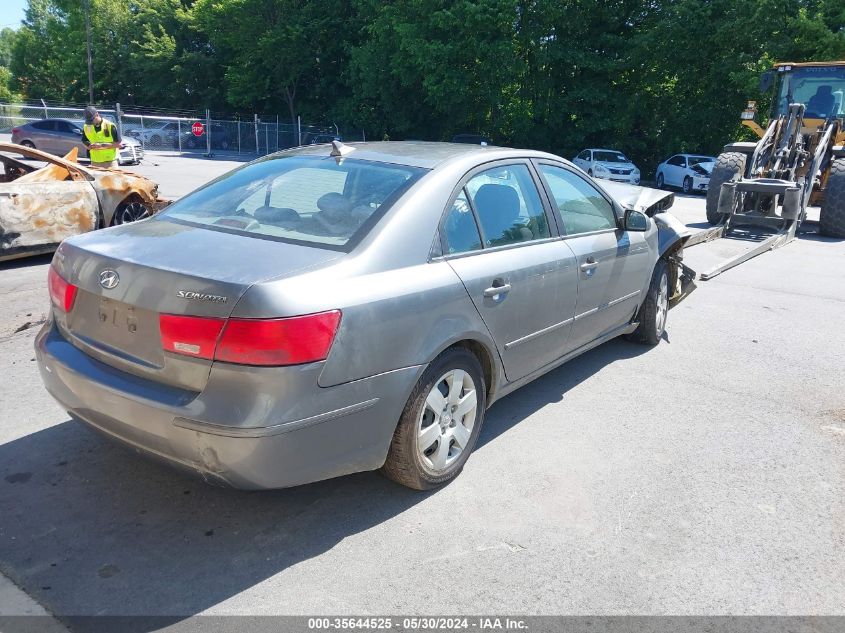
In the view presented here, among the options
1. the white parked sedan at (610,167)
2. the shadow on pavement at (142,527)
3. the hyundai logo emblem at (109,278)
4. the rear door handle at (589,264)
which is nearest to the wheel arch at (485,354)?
the shadow on pavement at (142,527)

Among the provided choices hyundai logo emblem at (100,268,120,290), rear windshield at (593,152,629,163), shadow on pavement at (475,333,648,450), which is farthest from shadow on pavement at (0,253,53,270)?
rear windshield at (593,152,629,163)

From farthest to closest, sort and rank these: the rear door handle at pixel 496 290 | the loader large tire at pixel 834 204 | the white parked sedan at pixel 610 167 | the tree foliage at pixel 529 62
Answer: the tree foliage at pixel 529 62 → the white parked sedan at pixel 610 167 → the loader large tire at pixel 834 204 → the rear door handle at pixel 496 290

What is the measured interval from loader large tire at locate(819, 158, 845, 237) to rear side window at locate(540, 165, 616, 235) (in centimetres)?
969

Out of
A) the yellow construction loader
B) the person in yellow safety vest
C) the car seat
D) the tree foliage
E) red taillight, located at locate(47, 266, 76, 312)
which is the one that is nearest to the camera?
red taillight, located at locate(47, 266, 76, 312)

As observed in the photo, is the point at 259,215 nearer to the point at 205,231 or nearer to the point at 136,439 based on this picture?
the point at 205,231

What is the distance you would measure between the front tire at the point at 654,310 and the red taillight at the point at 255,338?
3.63 m

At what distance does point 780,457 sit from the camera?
410 cm

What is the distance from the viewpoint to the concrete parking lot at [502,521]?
280 centimetres

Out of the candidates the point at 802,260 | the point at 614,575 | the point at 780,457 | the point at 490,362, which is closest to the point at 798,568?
the point at 614,575

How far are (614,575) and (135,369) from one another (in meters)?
2.17

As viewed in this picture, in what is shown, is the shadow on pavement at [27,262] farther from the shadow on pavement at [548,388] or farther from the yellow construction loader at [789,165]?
the yellow construction loader at [789,165]

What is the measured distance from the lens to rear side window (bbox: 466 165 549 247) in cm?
382

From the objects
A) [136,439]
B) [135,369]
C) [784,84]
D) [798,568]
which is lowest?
[798,568]

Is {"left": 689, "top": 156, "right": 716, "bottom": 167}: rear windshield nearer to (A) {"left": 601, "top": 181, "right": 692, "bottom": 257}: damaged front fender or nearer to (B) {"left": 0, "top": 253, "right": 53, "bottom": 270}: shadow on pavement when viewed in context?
(A) {"left": 601, "top": 181, "right": 692, "bottom": 257}: damaged front fender
